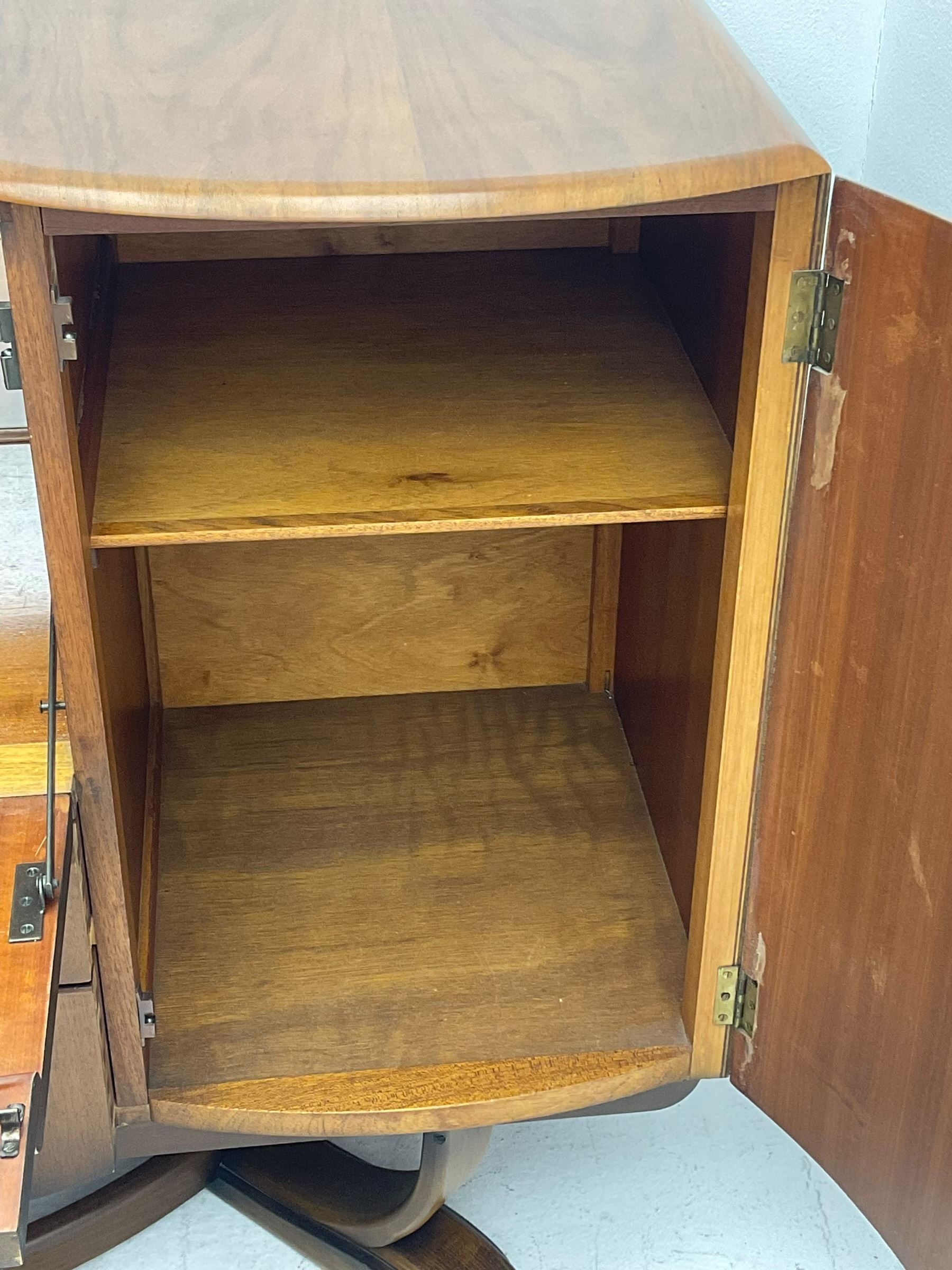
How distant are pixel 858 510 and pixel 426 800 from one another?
0.73 metres

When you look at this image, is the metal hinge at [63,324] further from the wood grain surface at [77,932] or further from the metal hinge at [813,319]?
the metal hinge at [813,319]

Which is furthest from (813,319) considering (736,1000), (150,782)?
(150,782)

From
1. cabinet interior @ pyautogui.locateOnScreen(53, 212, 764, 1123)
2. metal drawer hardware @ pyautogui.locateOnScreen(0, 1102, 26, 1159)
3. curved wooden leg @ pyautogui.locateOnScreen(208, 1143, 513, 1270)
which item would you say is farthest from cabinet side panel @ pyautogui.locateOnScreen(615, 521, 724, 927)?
metal drawer hardware @ pyautogui.locateOnScreen(0, 1102, 26, 1159)

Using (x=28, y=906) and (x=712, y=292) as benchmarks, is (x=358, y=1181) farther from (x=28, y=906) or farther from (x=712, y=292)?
(x=712, y=292)

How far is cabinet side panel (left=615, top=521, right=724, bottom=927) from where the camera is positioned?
→ 126 centimetres

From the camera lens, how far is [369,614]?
166 cm

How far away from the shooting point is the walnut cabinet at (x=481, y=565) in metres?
0.90

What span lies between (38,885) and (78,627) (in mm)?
180

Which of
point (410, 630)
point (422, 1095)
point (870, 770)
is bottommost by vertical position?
point (422, 1095)

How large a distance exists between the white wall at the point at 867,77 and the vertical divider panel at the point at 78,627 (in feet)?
3.26

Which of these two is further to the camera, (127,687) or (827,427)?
(127,687)

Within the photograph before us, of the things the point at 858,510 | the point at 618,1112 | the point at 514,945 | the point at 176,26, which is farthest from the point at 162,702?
the point at 858,510

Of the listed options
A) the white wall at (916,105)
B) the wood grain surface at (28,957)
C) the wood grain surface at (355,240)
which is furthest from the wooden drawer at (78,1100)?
the white wall at (916,105)

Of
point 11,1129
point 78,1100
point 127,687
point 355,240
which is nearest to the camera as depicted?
point 11,1129
